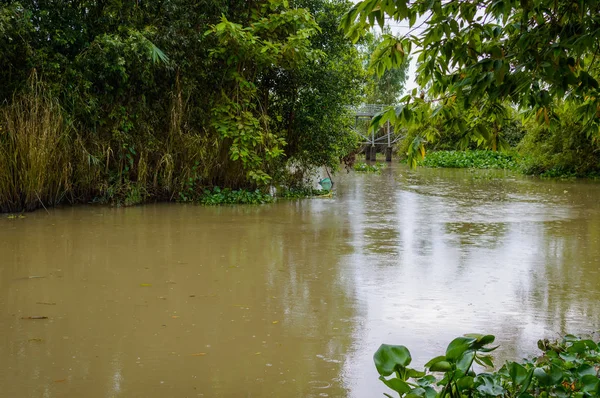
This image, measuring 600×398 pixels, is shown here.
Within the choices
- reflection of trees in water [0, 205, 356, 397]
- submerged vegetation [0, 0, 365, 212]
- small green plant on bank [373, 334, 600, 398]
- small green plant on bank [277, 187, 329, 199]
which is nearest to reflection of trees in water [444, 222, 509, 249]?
reflection of trees in water [0, 205, 356, 397]

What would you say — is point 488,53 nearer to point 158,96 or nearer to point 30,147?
point 30,147

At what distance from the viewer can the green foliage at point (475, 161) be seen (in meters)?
25.8

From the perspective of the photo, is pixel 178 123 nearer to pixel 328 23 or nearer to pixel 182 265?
pixel 328 23

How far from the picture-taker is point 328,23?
479 inches

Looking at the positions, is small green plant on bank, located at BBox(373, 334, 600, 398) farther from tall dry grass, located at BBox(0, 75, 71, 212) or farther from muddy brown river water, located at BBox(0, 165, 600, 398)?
Result: tall dry grass, located at BBox(0, 75, 71, 212)

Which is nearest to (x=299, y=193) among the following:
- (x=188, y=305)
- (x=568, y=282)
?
(x=568, y=282)

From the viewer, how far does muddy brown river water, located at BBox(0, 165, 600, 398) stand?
134 inches

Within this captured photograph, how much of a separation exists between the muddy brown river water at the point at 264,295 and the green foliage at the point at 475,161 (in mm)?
17008

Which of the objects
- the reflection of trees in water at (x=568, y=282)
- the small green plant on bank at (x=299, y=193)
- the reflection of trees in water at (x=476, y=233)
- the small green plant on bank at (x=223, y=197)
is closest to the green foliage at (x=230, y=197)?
the small green plant on bank at (x=223, y=197)

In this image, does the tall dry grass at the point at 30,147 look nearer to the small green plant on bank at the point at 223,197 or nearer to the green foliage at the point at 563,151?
Result: the small green plant on bank at the point at 223,197

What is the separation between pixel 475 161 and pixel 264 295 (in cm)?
2361

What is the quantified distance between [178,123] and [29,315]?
6504 mm

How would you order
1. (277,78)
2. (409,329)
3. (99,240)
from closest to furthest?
1. (409,329)
2. (99,240)
3. (277,78)

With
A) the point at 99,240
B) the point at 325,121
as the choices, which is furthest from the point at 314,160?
the point at 99,240
